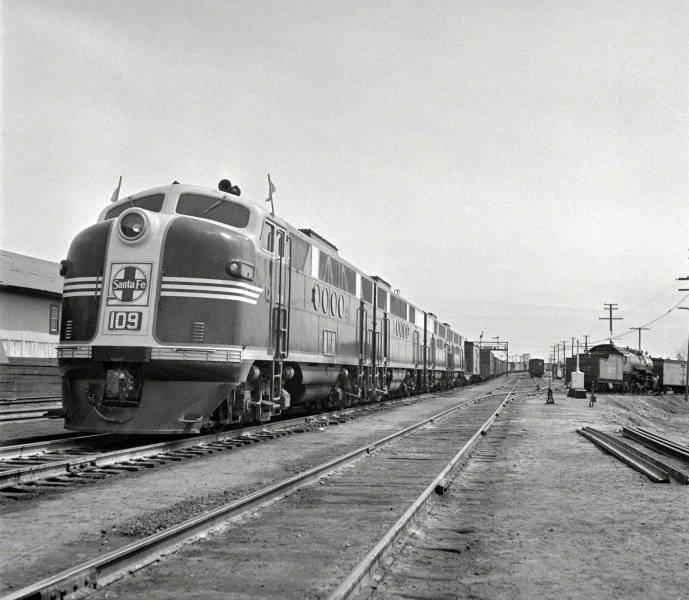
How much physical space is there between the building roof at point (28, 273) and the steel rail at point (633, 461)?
2416cm

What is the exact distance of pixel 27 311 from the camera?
30422 mm

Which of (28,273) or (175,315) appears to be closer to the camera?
(175,315)

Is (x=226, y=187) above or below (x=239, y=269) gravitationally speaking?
above

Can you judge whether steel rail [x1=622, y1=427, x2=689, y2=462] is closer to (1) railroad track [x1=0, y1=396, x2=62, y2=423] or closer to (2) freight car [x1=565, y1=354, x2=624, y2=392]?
(1) railroad track [x1=0, y1=396, x2=62, y2=423]

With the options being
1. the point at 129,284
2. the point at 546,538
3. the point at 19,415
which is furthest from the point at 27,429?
the point at 546,538

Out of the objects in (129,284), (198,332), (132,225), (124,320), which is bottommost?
(198,332)

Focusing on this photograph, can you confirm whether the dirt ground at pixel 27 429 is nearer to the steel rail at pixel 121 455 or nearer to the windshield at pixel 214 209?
the steel rail at pixel 121 455

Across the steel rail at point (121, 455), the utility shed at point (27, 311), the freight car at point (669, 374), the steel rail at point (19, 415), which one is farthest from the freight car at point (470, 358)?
the steel rail at point (121, 455)

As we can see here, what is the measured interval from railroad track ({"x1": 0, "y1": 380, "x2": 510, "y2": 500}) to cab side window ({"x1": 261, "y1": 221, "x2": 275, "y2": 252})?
3.28 meters

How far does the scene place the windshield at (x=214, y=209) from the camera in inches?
418

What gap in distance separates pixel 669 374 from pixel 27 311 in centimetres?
5393

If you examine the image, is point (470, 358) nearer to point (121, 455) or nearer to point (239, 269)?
point (239, 269)

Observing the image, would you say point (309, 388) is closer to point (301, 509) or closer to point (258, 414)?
point (258, 414)

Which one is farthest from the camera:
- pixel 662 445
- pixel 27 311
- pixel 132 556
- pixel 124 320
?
pixel 27 311
